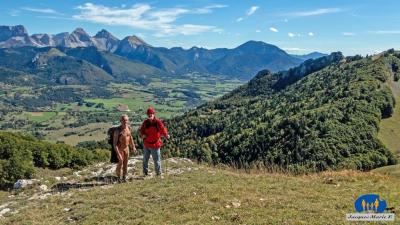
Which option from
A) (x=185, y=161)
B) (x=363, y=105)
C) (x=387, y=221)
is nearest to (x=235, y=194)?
(x=387, y=221)

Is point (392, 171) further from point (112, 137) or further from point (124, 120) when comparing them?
point (112, 137)

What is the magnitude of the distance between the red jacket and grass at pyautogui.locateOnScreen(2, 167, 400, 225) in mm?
2056

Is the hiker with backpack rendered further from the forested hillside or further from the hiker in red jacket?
the forested hillside

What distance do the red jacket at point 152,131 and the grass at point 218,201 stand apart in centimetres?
206

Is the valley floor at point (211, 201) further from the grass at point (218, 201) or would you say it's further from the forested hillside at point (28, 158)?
the forested hillside at point (28, 158)

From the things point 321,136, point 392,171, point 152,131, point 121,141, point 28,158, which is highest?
point 152,131

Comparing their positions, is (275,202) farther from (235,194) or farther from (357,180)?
(357,180)

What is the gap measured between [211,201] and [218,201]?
31 cm

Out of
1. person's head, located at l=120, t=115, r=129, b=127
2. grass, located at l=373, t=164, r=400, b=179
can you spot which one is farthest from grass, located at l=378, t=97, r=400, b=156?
person's head, located at l=120, t=115, r=129, b=127

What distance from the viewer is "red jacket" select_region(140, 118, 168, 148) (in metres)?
20.8

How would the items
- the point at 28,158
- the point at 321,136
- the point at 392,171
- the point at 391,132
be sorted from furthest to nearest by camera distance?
the point at 391,132, the point at 321,136, the point at 28,158, the point at 392,171

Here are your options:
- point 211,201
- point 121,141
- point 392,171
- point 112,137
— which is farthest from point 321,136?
point 211,201

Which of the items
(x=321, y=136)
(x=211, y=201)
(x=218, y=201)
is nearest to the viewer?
(x=218, y=201)

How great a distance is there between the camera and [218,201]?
15.2m
